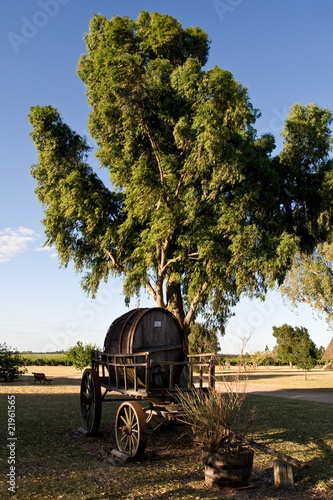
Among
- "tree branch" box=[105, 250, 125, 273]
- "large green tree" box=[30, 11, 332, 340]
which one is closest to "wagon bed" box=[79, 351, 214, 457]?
"large green tree" box=[30, 11, 332, 340]

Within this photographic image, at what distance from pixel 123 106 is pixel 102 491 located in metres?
16.4

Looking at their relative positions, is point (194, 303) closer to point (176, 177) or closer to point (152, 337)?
point (176, 177)

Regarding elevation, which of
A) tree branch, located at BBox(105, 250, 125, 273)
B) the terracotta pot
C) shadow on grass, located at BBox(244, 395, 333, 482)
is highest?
tree branch, located at BBox(105, 250, 125, 273)

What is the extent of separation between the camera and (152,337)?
33.9ft

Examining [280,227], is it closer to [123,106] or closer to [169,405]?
[123,106]

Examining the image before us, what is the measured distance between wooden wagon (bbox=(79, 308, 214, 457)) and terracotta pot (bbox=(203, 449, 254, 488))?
1893mm

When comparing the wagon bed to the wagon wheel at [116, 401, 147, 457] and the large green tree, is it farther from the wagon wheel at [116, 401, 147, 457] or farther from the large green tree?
the large green tree

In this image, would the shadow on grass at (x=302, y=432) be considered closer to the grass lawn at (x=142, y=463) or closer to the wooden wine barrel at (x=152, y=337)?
the grass lawn at (x=142, y=463)

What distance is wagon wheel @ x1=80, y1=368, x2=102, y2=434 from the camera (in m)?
10.5

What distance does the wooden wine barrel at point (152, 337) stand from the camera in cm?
1006

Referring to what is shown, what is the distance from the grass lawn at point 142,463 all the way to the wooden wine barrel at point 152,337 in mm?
2070

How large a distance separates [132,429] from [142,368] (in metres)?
1.55

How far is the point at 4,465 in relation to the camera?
26.0 ft

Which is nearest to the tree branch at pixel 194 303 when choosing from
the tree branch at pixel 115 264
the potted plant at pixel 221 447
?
the tree branch at pixel 115 264
